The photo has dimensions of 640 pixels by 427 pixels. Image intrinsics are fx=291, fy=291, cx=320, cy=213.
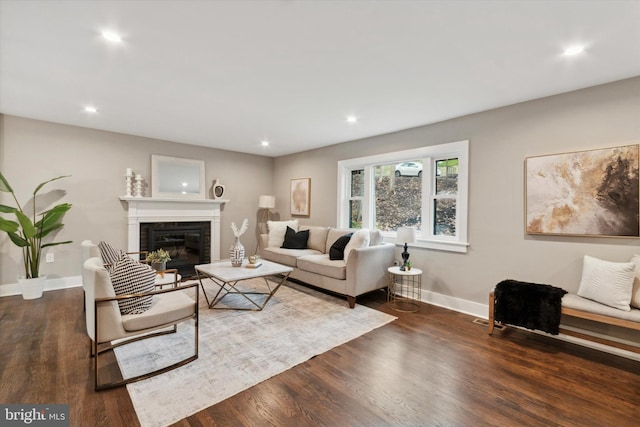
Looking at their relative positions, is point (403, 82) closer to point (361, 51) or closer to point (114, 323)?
point (361, 51)

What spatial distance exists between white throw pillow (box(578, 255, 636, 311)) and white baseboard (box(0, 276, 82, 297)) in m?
6.46

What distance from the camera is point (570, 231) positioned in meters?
2.89

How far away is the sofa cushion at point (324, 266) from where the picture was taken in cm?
386

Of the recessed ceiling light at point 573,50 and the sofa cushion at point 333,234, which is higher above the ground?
the recessed ceiling light at point 573,50

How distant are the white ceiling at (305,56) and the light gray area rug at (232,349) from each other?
249cm

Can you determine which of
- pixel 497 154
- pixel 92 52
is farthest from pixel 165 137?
pixel 497 154

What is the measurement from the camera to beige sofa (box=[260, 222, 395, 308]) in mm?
3756

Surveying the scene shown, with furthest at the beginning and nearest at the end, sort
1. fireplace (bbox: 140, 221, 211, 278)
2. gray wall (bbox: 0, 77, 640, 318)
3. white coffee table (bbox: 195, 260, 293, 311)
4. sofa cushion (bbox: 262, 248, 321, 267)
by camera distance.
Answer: fireplace (bbox: 140, 221, 211, 278), sofa cushion (bbox: 262, 248, 321, 267), white coffee table (bbox: 195, 260, 293, 311), gray wall (bbox: 0, 77, 640, 318)

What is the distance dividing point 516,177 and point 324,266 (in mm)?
2559

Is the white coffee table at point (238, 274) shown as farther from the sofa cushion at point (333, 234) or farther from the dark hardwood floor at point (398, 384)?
the sofa cushion at point (333, 234)

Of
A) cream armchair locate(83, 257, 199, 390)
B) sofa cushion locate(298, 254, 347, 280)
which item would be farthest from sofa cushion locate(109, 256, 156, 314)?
sofa cushion locate(298, 254, 347, 280)

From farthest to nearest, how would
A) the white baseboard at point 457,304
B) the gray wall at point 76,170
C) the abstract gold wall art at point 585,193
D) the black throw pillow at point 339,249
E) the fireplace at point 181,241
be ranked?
the fireplace at point 181,241, the black throw pillow at point 339,249, the gray wall at point 76,170, the white baseboard at point 457,304, the abstract gold wall art at point 585,193

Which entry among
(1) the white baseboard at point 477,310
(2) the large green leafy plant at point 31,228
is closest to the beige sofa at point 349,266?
(1) the white baseboard at point 477,310

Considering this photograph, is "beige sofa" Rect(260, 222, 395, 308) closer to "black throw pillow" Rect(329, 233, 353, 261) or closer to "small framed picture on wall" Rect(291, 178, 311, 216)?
"black throw pillow" Rect(329, 233, 353, 261)
